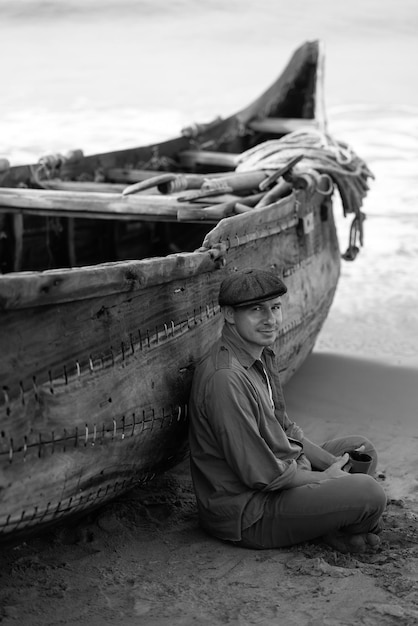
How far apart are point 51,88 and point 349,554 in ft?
56.3

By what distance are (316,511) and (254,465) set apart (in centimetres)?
30

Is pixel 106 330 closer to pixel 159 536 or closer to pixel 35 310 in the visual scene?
pixel 35 310

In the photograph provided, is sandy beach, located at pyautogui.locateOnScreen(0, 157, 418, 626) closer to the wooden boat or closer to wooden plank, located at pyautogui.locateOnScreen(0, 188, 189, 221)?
the wooden boat

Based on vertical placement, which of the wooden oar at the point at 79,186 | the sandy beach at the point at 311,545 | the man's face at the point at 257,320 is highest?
the wooden oar at the point at 79,186

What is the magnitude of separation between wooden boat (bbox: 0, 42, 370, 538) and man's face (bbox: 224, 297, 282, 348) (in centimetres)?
30

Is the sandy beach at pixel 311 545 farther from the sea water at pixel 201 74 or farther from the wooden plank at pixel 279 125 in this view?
the wooden plank at pixel 279 125

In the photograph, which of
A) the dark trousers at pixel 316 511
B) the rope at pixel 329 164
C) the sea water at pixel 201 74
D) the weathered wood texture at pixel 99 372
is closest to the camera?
the weathered wood texture at pixel 99 372

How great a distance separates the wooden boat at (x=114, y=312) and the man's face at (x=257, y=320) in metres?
0.30

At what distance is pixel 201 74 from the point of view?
67.3 ft

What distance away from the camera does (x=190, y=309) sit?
354 centimetres

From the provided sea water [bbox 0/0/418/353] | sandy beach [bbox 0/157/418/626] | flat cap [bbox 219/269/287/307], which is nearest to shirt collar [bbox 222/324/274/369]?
flat cap [bbox 219/269/287/307]

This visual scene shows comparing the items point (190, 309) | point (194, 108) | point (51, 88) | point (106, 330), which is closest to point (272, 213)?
point (190, 309)

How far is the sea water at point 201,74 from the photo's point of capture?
13.6m

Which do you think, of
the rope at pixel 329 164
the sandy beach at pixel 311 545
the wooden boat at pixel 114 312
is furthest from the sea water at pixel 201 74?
the wooden boat at pixel 114 312
